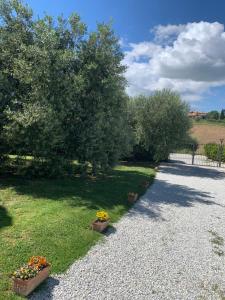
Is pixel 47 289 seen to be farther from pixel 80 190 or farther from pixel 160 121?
pixel 160 121

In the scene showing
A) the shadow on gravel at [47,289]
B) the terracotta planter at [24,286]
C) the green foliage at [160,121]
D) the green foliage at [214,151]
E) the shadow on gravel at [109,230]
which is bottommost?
the shadow on gravel at [47,289]

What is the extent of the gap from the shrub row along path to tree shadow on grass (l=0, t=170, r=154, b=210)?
1.15 meters

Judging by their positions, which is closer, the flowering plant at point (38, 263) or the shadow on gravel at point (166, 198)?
the flowering plant at point (38, 263)

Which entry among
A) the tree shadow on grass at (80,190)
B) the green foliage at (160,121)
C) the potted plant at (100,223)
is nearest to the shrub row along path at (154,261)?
the potted plant at (100,223)

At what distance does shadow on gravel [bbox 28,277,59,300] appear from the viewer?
5.53 m

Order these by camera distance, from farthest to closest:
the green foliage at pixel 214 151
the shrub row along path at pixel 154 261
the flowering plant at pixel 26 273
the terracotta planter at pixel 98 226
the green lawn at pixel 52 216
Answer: the green foliage at pixel 214 151
the terracotta planter at pixel 98 226
the green lawn at pixel 52 216
the shrub row along path at pixel 154 261
the flowering plant at pixel 26 273

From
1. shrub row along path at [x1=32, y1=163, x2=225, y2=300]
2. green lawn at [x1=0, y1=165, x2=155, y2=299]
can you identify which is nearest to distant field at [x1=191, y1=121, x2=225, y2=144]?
green lawn at [x1=0, y1=165, x2=155, y2=299]

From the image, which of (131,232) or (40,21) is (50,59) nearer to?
(40,21)

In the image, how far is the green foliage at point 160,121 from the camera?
26.3 meters

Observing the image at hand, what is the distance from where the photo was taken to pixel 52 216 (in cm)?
941

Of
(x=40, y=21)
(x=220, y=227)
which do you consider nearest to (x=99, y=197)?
(x=220, y=227)

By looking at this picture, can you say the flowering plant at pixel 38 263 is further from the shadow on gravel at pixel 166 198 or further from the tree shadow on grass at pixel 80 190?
the shadow on gravel at pixel 166 198

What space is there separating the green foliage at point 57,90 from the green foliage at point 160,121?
1066 cm

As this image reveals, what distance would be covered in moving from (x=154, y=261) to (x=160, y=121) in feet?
64.7
